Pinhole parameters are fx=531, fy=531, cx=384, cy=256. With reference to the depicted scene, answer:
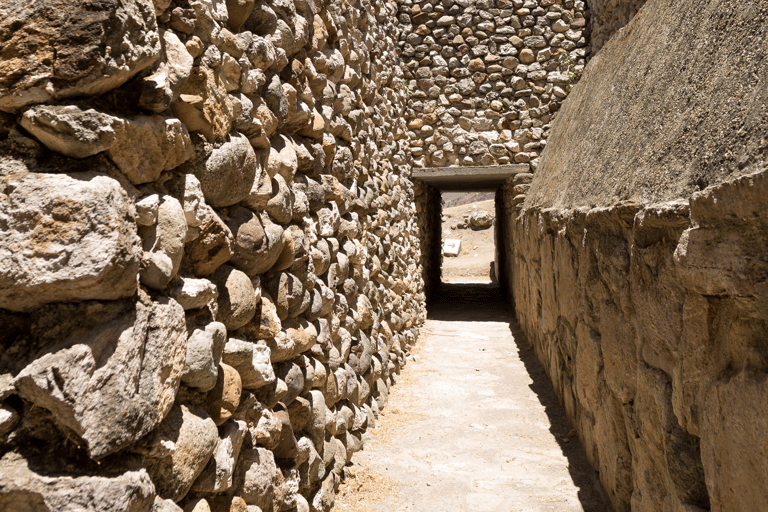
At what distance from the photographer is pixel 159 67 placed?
3.84 ft

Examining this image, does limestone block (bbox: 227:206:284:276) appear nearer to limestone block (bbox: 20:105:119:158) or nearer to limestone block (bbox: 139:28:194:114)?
limestone block (bbox: 139:28:194:114)

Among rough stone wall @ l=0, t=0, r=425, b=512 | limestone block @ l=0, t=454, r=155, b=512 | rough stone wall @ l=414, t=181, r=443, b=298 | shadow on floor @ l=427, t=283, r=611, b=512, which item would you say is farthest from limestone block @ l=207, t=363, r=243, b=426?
rough stone wall @ l=414, t=181, r=443, b=298

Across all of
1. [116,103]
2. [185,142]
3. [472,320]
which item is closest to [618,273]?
[185,142]

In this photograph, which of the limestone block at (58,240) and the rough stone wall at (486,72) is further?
the rough stone wall at (486,72)

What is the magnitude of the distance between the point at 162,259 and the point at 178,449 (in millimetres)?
422

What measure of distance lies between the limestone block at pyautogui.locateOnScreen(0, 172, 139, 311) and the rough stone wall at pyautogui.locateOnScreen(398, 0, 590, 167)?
6022 mm

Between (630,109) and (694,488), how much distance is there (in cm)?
172

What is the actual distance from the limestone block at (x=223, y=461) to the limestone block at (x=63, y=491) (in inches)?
14.4

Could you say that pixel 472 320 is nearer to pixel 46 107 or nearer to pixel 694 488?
pixel 694 488

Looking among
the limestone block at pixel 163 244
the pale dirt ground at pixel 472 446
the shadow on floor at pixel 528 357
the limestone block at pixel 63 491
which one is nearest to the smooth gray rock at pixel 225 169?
the limestone block at pixel 163 244

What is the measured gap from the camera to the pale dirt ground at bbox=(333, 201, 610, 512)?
255cm

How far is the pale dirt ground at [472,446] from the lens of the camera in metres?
2.55

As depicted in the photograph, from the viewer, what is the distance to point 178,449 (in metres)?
1.17

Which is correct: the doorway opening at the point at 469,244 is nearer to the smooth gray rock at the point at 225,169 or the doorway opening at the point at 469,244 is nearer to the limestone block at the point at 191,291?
the smooth gray rock at the point at 225,169
